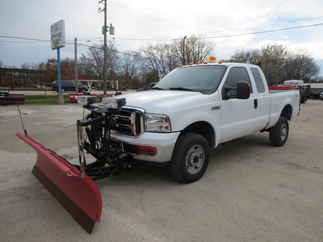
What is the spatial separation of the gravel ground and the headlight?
0.92m

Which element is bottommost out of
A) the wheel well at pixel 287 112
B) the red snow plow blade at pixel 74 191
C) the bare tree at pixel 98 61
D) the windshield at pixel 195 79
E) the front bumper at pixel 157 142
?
the red snow plow blade at pixel 74 191

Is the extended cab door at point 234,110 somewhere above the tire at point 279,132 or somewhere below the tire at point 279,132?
above

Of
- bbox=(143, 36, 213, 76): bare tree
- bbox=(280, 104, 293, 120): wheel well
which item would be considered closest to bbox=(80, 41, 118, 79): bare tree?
bbox=(143, 36, 213, 76): bare tree

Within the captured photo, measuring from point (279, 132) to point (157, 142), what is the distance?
3.91m

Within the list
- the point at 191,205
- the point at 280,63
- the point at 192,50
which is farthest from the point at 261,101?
the point at 280,63

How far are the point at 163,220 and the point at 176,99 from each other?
5.30 ft

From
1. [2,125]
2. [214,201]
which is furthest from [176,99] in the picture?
[2,125]

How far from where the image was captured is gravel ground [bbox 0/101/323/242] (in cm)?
247

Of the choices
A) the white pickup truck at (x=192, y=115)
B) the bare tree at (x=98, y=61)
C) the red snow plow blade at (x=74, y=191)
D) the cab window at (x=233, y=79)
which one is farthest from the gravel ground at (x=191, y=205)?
the bare tree at (x=98, y=61)

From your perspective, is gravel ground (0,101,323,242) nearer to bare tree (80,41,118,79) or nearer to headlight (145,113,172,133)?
headlight (145,113,172,133)

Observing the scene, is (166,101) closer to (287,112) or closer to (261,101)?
(261,101)

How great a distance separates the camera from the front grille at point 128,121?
321 centimetres

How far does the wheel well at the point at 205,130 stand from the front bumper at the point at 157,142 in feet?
2.01

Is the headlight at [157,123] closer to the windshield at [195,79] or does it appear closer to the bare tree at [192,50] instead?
the windshield at [195,79]
